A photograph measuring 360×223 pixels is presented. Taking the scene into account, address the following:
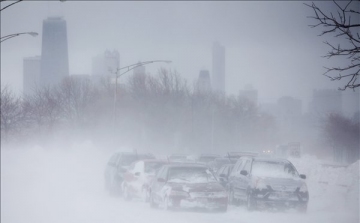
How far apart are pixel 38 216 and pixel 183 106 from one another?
61036 mm

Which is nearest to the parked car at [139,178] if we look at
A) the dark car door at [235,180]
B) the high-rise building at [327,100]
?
the dark car door at [235,180]

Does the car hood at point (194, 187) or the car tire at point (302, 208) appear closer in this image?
the car hood at point (194, 187)

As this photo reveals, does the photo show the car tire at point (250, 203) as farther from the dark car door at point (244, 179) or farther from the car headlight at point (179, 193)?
the car headlight at point (179, 193)

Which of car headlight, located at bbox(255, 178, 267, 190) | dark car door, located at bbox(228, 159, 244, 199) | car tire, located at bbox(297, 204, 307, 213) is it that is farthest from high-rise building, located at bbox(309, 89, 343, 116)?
car tire, located at bbox(297, 204, 307, 213)

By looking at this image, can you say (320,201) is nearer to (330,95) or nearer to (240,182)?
(240,182)

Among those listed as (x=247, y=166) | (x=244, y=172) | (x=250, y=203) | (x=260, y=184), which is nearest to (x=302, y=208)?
(x=260, y=184)

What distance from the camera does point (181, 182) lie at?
63.6 feet

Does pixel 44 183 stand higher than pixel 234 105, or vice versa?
pixel 234 105

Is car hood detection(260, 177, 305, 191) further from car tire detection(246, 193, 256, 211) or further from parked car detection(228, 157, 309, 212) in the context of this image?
car tire detection(246, 193, 256, 211)

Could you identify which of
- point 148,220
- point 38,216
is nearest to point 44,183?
point 38,216

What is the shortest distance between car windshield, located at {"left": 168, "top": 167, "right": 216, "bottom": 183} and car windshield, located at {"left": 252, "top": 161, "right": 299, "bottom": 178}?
60.4 inches

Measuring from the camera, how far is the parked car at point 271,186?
762 inches

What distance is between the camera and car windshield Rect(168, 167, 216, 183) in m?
19.7

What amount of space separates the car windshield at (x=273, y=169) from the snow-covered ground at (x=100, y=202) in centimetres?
131
